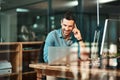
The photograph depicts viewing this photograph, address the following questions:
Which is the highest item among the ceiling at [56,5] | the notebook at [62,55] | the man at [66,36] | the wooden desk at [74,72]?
the ceiling at [56,5]

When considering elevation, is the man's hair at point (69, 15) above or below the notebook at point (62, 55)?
above

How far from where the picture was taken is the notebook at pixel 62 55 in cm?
243

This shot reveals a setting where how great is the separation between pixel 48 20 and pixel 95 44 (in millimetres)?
620

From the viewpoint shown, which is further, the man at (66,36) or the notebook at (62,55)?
the man at (66,36)

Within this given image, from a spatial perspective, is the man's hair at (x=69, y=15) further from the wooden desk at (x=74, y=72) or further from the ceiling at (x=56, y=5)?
the wooden desk at (x=74, y=72)

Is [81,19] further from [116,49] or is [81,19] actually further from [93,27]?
[116,49]

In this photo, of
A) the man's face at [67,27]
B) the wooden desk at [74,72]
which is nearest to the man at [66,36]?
the man's face at [67,27]

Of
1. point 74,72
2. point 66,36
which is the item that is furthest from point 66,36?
point 74,72

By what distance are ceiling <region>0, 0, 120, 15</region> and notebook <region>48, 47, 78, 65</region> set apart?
18.7 inches

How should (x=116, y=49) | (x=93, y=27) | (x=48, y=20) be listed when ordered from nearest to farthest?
(x=116, y=49)
(x=93, y=27)
(x=48, y=20)

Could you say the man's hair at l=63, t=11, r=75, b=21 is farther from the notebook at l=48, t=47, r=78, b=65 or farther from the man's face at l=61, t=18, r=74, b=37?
the notebook at l=48, t=47, r=78, b=65

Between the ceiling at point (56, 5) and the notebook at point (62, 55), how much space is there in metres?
0.48

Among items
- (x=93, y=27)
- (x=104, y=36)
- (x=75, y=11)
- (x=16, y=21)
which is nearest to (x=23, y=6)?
(x=16, y=21)

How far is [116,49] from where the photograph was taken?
2334 millimetres
